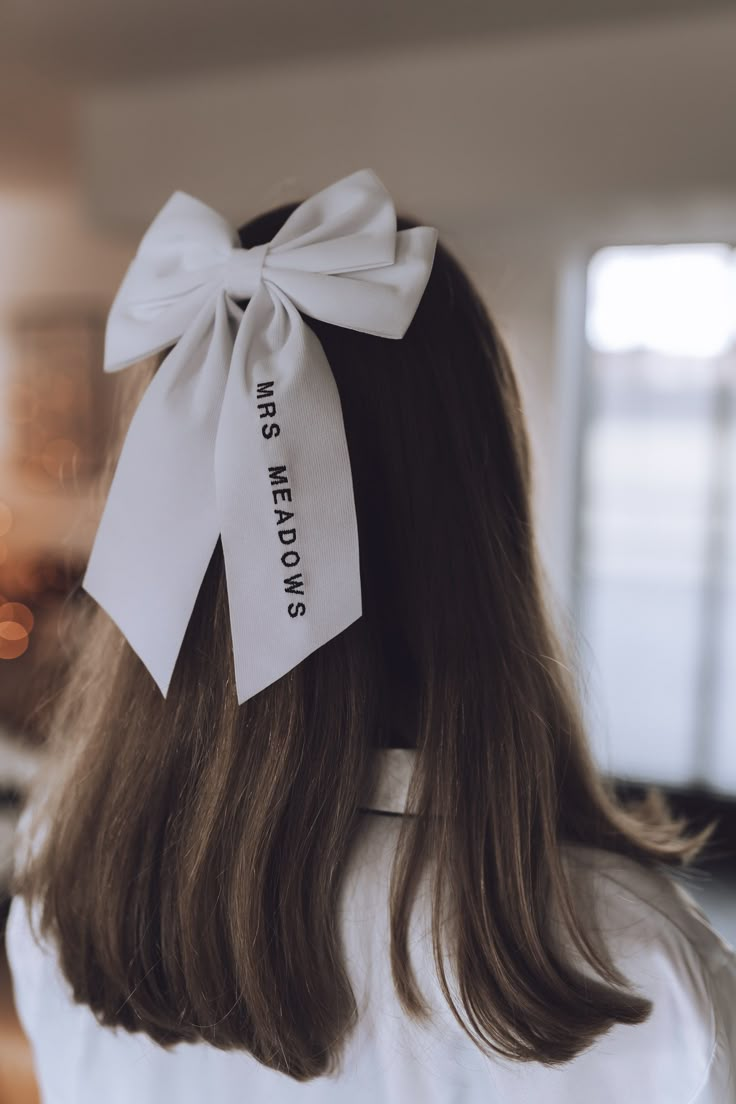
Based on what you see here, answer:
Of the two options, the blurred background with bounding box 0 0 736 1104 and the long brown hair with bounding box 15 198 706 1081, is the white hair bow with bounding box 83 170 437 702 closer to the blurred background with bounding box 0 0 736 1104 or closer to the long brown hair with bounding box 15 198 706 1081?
the long brown hair with bounding box 15 198 706 1081

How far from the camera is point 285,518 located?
562 millimetres

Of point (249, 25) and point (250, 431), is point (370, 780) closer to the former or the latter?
point (250, 431)

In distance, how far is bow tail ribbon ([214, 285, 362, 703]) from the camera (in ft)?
1.82

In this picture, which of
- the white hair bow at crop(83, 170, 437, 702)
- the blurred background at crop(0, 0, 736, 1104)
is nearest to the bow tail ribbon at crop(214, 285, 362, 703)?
the white hair bow at crop(83, 170, 437, 702)

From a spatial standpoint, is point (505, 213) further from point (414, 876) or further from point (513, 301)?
point (414, 876)

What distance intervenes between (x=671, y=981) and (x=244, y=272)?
534 millimetres

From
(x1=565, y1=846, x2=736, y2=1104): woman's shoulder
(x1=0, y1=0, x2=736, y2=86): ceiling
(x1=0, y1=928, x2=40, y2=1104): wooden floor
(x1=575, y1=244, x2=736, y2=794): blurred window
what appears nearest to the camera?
(x1=565, y1=846, x2=736, y2=1104): woman's shoulder

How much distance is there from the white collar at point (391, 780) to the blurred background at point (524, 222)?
898mm

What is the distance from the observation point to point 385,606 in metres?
0.61

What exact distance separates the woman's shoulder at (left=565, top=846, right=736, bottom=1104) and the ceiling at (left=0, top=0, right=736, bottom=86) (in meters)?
1.94

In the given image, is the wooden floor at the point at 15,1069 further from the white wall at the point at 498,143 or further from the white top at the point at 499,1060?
the white wall at the point at 498,143

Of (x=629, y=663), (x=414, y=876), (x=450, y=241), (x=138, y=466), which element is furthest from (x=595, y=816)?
(x=629, y=663)

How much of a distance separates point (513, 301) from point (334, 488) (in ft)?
7.51

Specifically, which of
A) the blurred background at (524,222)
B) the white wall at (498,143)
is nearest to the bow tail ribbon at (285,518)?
the blurred background at (524,222)
